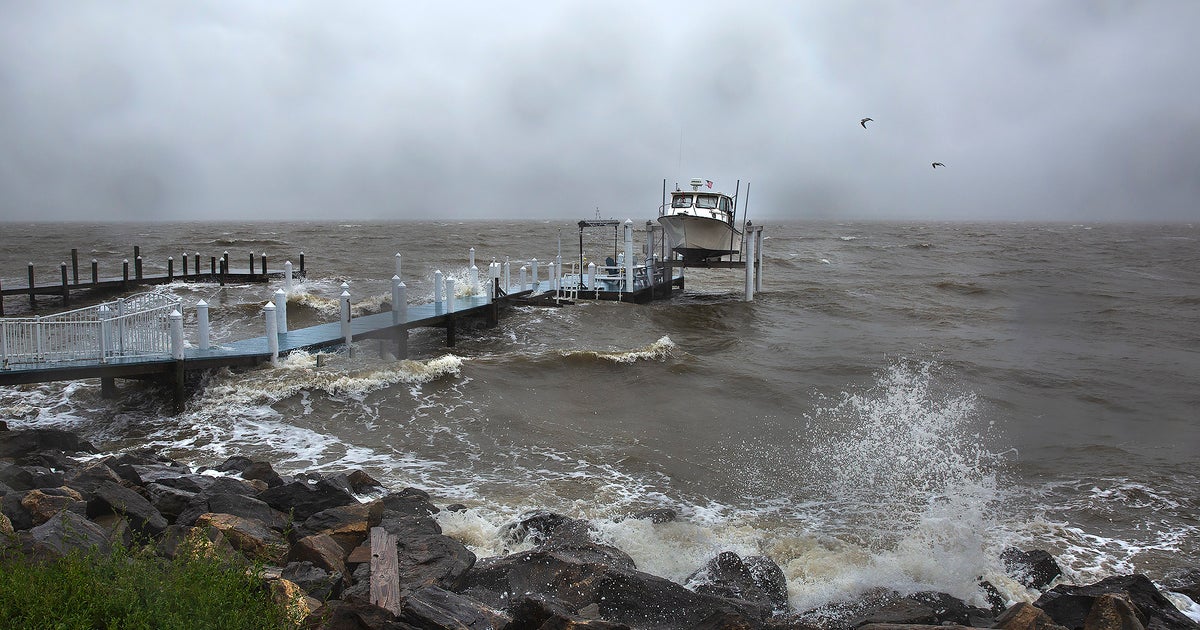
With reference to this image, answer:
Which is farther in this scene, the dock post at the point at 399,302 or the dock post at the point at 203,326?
the dock post at the point at 399,302

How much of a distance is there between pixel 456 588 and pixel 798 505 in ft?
17.1

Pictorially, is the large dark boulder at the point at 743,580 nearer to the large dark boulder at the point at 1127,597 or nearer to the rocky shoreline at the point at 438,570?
the rocky shoreline at the point at 438,570

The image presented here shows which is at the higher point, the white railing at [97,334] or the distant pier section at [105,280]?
the white railing at [97,334]

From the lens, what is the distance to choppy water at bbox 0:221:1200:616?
8.95 m

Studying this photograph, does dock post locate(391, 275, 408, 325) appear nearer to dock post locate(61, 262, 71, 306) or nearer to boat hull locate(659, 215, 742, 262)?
boat hull locate(659, 215, 742, 262)

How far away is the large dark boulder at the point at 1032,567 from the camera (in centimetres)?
779

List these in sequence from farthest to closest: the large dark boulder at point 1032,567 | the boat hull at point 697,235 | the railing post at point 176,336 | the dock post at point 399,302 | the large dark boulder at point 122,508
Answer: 1. the boat hull at point 697,235
2. the dock post at point 399,302
3. the railing post at point 176,336
4. the large dark boulder at point 1032,567
5. the large dark boulder at point 122,508

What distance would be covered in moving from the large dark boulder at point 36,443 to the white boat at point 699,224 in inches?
1017

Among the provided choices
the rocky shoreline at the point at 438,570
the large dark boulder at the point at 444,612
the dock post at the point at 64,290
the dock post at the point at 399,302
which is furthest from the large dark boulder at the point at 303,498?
the dock post at the point at 64,290

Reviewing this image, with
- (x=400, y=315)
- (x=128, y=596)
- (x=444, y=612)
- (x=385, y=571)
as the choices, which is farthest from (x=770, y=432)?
(x=128, y=596)

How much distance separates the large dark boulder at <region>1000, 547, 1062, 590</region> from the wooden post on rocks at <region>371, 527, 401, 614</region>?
6.08m

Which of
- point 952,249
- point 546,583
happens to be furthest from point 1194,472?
point 952,249

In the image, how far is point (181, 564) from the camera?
5.93 metres

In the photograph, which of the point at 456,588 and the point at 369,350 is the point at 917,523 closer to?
the point at 456,588
